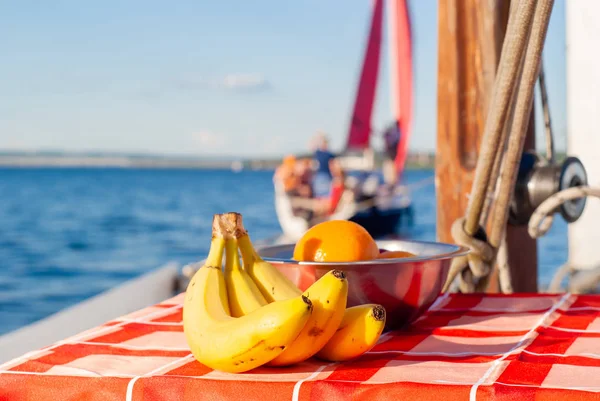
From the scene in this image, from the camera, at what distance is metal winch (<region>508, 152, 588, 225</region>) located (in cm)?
130

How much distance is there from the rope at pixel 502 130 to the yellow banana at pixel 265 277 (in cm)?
40

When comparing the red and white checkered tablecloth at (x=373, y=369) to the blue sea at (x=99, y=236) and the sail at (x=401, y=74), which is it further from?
the sail at (x=401, y=74)

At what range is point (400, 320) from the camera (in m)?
0.85

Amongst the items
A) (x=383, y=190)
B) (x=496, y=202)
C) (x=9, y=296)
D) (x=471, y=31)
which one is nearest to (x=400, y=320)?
(x=496, y=202)

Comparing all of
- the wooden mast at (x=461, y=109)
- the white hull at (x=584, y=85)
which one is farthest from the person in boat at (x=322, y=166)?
the wooden mast at (x=461, y=109)

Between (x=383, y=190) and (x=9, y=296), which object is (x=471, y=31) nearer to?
(x=9, y=296)

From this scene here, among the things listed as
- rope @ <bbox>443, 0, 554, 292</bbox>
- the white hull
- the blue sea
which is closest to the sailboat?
the blue sea

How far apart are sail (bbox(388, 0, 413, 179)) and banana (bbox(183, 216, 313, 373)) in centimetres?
1466

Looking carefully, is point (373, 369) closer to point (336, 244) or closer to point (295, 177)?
point (336, 244)

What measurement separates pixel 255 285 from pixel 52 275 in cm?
1309

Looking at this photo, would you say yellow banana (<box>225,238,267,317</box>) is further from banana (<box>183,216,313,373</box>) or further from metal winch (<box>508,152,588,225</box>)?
metal winch (<box>508,152,588,225</box>)

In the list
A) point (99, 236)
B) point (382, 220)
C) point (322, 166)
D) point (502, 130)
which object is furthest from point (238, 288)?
point (99, 236)

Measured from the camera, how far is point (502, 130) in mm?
1111

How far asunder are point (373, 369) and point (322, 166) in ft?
37.9
